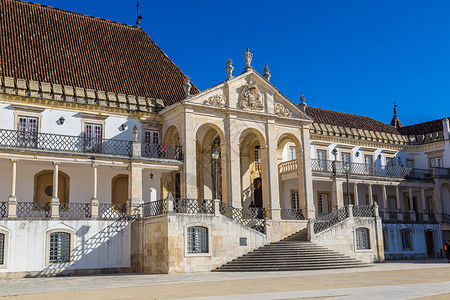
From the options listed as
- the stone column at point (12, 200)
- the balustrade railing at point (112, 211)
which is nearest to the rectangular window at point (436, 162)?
the balustrade railing at point (112, 211)

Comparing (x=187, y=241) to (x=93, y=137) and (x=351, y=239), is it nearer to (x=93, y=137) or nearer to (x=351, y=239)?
(x=93, y=137)

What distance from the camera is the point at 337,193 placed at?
34.2m

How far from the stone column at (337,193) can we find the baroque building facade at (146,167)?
98mm

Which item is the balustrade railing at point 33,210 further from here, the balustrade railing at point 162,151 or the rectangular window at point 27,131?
the balustrade railing at point 162,151

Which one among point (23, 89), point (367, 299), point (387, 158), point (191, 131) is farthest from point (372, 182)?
point (367, 299)

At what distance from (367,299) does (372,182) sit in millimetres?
25706

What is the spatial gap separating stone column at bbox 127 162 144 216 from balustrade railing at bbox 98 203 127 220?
610mm

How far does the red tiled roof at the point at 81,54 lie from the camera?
2805cm

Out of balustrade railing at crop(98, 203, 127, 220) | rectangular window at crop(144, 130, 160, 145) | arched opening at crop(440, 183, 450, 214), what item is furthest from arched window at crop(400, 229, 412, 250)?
balustrade railing at crop(98, 203, 127, 220)

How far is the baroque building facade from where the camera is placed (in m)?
23.6

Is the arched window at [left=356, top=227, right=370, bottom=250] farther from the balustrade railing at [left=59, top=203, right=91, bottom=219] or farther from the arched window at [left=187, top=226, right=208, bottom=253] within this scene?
the balustrade railing at [left=59, top=203, right=91, bottom=219]

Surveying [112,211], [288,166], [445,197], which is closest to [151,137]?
[112,211]

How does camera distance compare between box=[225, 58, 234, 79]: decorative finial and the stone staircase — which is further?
box=[225, 58, 234, 79]: decorative finial

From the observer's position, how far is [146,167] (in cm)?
2683
